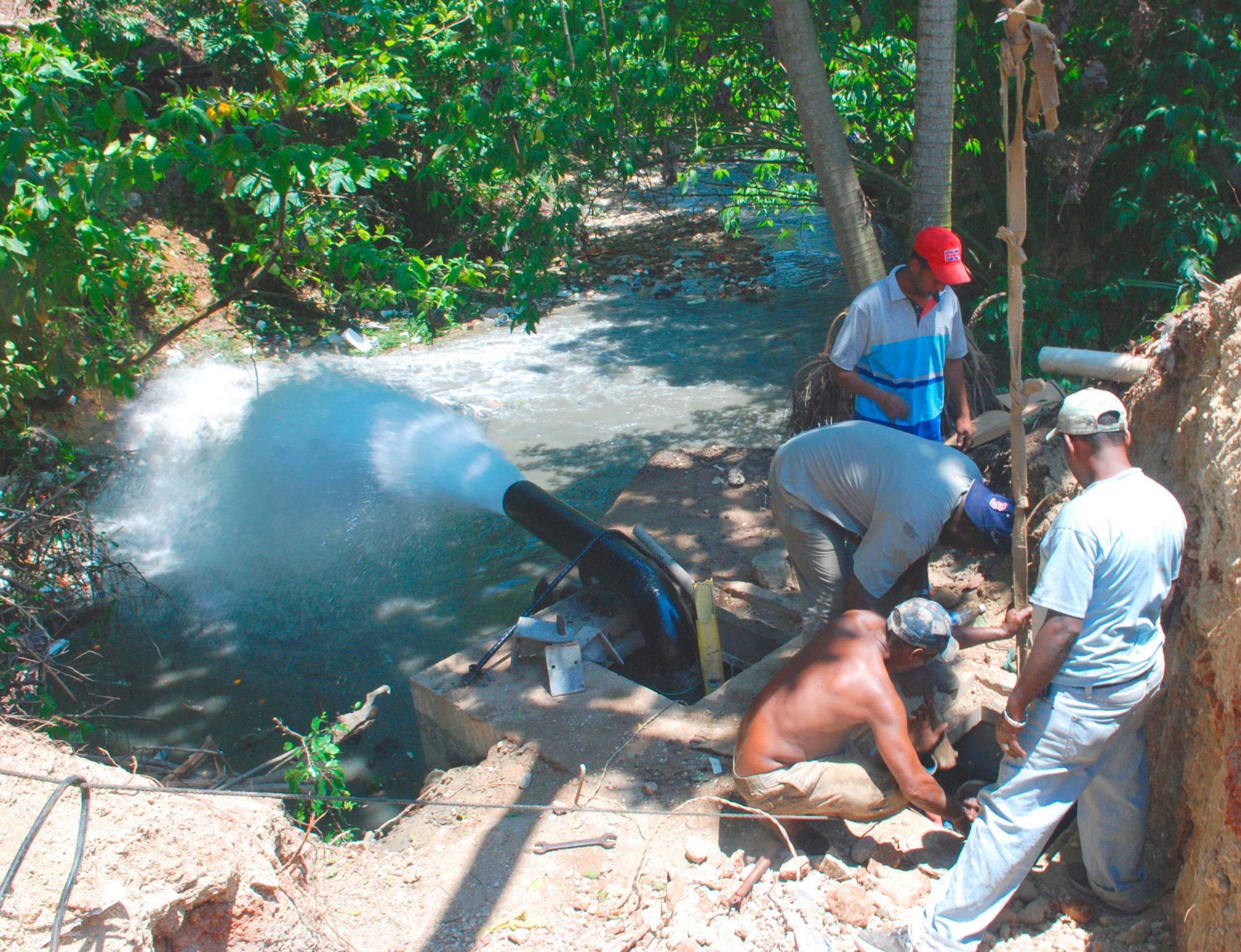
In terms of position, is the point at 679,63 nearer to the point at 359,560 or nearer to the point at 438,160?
the point at 438,160

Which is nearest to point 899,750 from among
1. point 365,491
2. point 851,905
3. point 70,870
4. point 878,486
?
point 851,905

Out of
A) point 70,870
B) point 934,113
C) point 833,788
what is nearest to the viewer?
point 70,870

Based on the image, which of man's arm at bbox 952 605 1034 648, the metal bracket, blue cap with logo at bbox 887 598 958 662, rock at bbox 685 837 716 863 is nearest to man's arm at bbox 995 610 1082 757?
man's arm at bbox 952 605 1034 648

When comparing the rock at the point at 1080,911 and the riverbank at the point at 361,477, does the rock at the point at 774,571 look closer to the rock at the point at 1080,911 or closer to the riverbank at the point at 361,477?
the riverbank at the point at 361,477

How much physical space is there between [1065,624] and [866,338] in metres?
2.05

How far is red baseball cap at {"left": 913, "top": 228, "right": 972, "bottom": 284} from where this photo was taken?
417 cm

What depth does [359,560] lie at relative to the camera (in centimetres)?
720

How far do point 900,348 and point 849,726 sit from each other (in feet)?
6.40

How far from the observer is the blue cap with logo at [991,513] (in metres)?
3.62

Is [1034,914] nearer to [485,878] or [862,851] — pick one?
[862,851]

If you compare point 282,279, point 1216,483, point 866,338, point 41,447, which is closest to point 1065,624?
point 1216,483

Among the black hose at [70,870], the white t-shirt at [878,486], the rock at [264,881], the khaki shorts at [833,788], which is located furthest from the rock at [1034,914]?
the black hose at [70,870]

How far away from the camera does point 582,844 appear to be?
361 centimetres

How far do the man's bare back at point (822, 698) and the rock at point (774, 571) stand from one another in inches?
76.9
